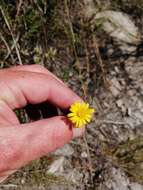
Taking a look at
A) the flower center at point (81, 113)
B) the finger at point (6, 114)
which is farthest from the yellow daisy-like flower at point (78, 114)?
the finger at point (6, 114)

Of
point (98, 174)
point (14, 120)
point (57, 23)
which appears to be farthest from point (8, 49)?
point (98, 174)

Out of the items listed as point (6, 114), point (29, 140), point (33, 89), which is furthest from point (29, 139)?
point (33, 89)

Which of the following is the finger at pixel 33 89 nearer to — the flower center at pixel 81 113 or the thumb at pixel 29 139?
the flower center at pixel 81 113

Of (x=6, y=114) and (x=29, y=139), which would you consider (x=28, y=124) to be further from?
(x=6, y=114)

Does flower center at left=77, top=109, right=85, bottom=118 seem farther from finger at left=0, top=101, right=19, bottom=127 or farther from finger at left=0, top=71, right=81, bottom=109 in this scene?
finger at left=0, top=101, right=19, bottom=127

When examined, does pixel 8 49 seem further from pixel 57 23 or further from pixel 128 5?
pixel 128 5

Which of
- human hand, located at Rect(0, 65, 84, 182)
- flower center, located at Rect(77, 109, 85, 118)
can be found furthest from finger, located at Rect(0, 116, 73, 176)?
flower center, located at Rect(77, 109, 85, 118)
